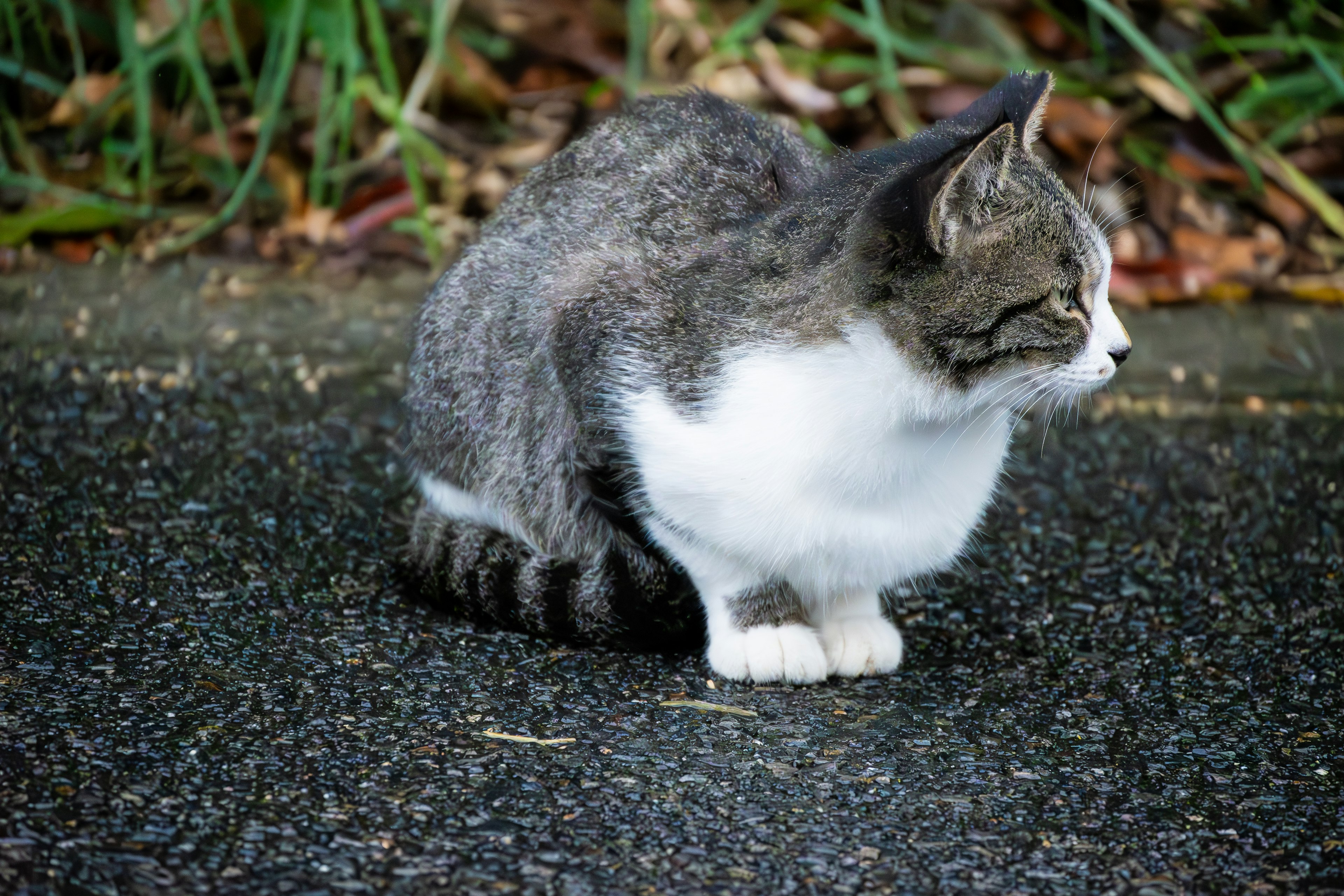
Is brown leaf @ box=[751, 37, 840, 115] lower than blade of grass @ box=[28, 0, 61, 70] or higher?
lower

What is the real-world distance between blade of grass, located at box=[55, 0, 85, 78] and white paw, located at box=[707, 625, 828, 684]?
2.90 meters

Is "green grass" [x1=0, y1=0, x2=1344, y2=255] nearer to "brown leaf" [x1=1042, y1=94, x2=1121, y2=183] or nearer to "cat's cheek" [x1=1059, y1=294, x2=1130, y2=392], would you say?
"brown leaf" [x1=1042, y1=94, x2=1121, y2=183]

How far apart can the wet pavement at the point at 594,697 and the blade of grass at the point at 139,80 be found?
0.87 meters

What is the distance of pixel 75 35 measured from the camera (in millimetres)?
4270

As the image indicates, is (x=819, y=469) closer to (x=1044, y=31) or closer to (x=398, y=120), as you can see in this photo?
(x=398, y=120)

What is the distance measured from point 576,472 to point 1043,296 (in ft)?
2.77

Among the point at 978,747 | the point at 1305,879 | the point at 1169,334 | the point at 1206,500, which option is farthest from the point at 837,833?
the point at 1169,334

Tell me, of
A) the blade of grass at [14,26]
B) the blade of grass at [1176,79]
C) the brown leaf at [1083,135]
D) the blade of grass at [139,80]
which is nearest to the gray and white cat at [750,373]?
the blade of grass at [1176,79]

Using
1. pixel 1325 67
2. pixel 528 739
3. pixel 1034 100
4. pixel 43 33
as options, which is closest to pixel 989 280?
pixel 1034 100

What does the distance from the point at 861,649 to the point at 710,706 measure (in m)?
0.31

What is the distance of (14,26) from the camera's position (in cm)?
417

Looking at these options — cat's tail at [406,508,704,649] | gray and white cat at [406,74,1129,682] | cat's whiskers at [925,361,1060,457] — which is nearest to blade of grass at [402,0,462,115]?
gray and white cat at [406,74,1129,682]

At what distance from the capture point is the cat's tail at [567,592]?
248 centimetres

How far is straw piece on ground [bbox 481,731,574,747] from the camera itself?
214cm
